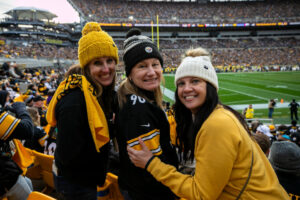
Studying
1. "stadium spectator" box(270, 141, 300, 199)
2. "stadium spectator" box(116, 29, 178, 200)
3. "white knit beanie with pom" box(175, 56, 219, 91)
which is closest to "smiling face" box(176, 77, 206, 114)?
"white knit beanie with pom" box(175, 56, 219, 91)

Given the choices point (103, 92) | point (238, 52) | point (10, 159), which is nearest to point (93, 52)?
point (103, 92)

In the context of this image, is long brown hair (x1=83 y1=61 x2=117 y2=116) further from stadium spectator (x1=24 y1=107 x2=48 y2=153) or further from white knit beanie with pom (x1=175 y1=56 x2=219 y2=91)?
stadium spectator (x1=24 y1=107 x2=48 y2=153)

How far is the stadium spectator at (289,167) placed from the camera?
1.89m

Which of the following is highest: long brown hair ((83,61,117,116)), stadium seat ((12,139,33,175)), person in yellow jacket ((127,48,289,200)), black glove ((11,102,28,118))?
long brown hair ((83,61,117,116))

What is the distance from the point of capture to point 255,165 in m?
1.24

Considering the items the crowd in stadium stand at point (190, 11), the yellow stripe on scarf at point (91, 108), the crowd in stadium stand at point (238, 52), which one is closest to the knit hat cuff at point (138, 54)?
the yellow stripe on scarf at point (91, 108)

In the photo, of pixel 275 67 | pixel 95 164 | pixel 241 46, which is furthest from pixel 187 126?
pixel 241 46

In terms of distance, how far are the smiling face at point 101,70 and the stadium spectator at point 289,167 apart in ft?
6.15

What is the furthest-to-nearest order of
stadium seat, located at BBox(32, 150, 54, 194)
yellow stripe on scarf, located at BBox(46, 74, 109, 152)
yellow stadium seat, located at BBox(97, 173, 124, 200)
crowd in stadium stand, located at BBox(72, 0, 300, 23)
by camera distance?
crowd in stadium stand, located at BBox(72, 0, 300, 23) < stadium seat, located at BBox(32, 150, 54, 194) < yellow stadium seat, located at BBox(97, 173, 124, 200) < yellow stripe on scarf, located at BBox(46, 74, 109, 152)

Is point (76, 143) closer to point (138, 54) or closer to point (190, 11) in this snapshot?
point (138, 54)

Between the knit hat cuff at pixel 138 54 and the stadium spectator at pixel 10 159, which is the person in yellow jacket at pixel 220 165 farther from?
the stadium spectator at pixel 10 159

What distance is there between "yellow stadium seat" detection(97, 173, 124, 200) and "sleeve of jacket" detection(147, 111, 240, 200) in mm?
1282

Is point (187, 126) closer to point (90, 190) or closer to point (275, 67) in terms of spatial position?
point (90, 190)

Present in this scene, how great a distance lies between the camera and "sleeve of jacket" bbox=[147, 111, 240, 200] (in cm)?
116
